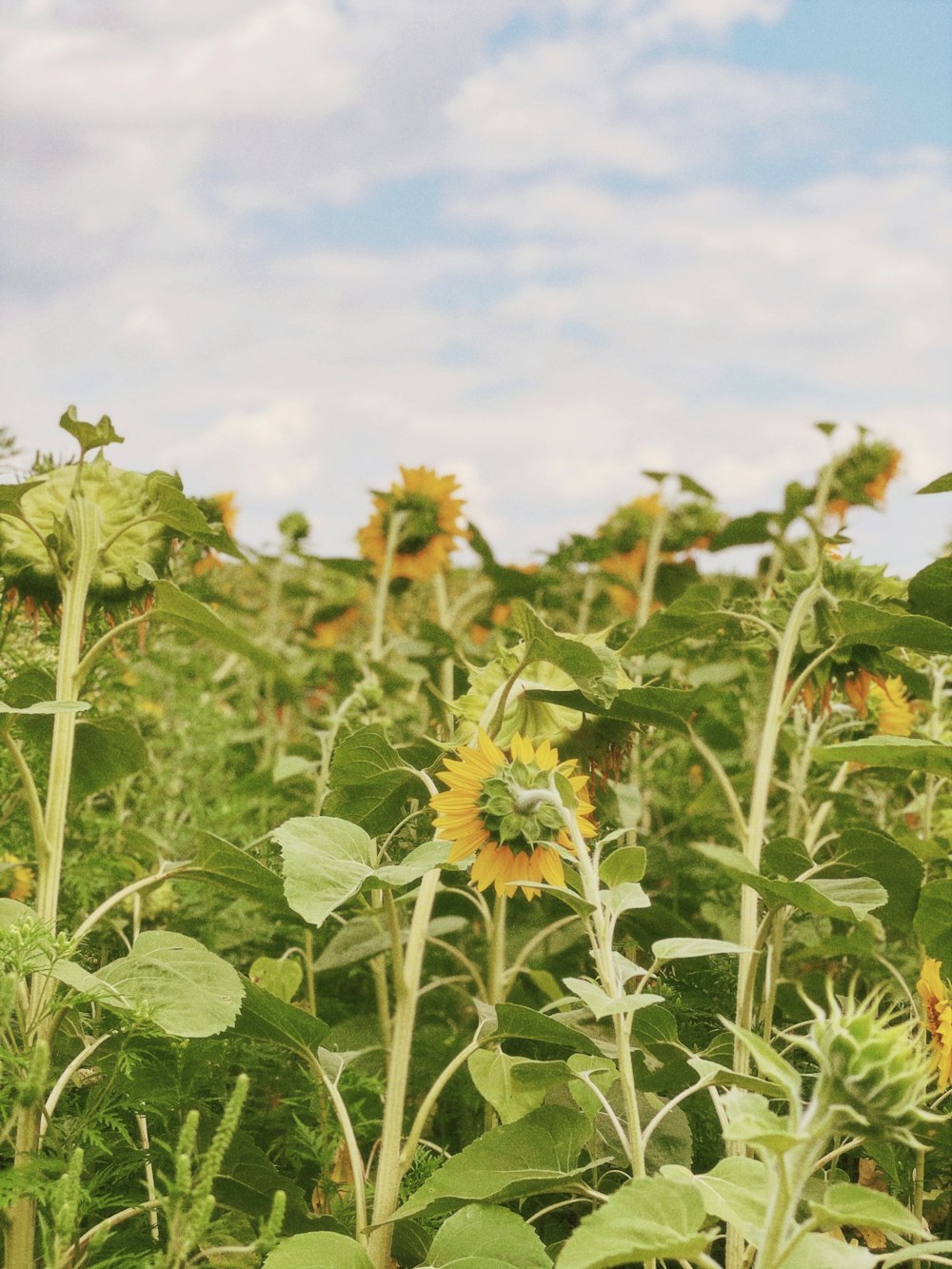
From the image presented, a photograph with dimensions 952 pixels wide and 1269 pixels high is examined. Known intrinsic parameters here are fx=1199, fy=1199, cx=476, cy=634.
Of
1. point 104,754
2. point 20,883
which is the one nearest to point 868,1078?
point 104,754

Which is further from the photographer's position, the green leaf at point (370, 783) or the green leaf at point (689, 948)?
the green leaf at point (370, 783)

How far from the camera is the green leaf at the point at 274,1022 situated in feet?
3.08

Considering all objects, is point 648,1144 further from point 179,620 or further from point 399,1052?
point 179,620

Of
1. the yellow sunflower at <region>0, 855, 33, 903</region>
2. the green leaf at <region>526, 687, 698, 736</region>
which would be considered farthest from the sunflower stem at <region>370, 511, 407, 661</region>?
the green leaf at <region>526, 687, 698, 736</region>

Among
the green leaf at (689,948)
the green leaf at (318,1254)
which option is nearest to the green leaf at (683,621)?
the green leaf at (689,948)

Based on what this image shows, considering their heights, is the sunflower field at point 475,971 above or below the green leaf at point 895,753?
below

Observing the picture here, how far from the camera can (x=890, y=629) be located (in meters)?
1.08

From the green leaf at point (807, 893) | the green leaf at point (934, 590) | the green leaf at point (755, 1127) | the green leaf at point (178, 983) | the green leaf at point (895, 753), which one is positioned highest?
the green leaf at point (934, 590)

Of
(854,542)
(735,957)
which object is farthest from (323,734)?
(854,542)

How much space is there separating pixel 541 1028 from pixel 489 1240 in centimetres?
15

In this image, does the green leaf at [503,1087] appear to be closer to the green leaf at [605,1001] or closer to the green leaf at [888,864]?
the green leaf at [605,1001]

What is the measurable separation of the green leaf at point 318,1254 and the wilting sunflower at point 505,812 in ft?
0.86

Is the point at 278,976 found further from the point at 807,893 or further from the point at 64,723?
the point at 807,893

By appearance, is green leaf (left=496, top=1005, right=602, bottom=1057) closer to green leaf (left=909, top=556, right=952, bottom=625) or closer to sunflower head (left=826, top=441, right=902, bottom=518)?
green leaf (left=909, top=556, right=952, bottom=625)
